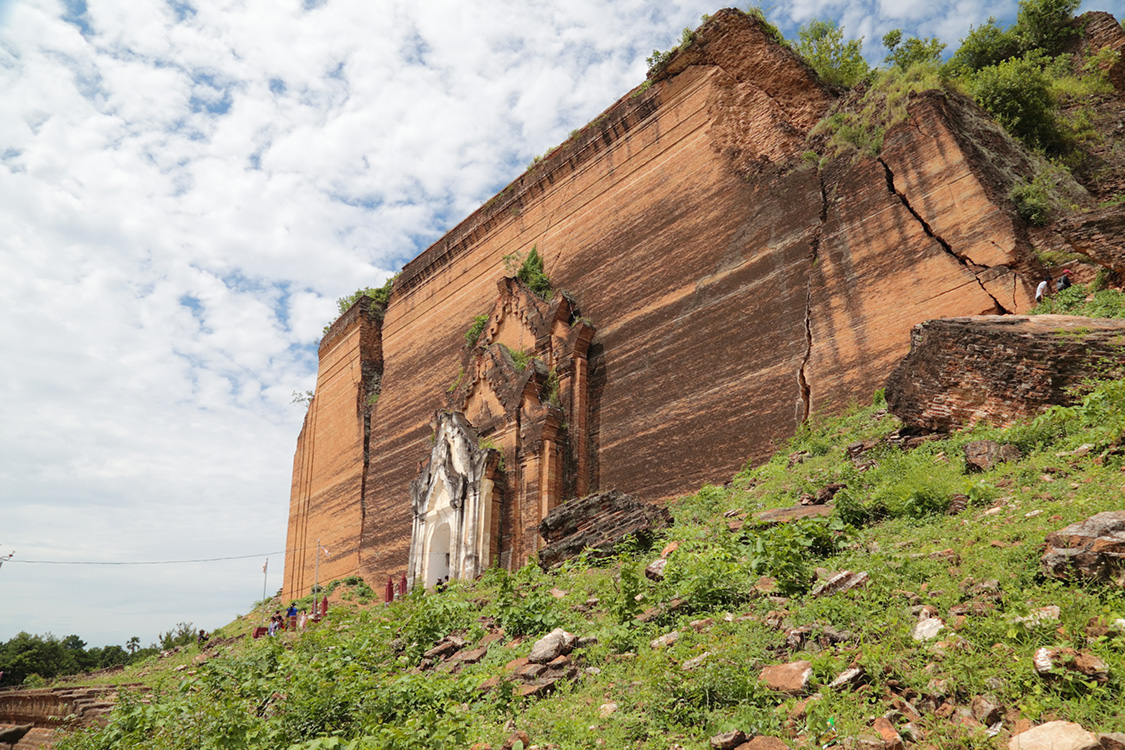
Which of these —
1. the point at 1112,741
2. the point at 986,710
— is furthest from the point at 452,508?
the point at 1112,741

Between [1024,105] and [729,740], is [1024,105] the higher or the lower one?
the higher one

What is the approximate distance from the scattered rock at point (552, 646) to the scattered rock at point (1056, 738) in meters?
3.02

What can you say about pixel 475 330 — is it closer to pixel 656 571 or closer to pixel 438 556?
pixel 438 556

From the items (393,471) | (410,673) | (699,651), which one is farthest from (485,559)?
(699,651)

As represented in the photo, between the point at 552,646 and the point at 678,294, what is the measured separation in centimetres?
843

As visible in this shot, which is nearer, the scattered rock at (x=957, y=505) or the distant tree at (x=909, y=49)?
the scattered rock at (x=957, y=505)

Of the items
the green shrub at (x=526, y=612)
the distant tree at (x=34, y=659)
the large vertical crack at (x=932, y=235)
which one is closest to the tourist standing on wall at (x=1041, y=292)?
the large vertical crack at (x=932, y=235)

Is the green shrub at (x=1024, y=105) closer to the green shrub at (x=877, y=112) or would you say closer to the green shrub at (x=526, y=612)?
the green shrub at (x=877, y=112)

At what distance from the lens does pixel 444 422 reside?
16344 millimetres

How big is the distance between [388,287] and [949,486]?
766 inches

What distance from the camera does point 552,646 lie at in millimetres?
5293

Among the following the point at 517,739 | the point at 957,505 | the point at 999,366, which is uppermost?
the point at 999,366

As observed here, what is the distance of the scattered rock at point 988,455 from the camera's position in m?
5.93

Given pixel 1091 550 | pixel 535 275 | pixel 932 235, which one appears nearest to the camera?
pixel 1091 550
